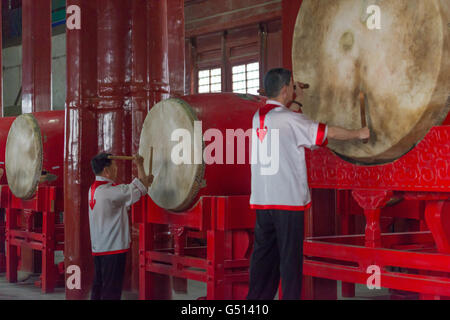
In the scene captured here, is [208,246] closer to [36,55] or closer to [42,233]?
[42,233]

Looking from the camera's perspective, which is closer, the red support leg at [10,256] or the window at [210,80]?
the red support leg at [10,256]

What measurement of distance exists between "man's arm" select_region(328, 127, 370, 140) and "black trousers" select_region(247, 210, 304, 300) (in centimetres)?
31

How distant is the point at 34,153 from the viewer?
4590 mm

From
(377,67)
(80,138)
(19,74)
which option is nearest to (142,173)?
(80,138)

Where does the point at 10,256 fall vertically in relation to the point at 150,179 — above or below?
below

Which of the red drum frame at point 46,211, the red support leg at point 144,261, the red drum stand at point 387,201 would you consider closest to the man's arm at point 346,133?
the red drum stand at point 387,201

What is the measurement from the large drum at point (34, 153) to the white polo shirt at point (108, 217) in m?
1.55

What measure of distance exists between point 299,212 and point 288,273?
0.23m

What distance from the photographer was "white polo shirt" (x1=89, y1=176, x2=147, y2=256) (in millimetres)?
3141

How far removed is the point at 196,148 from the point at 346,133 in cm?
103

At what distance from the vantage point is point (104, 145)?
4148mm

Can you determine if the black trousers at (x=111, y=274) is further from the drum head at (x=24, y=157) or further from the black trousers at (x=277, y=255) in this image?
the drum head at (x=24, y=157)

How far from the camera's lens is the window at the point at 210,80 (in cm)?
853
